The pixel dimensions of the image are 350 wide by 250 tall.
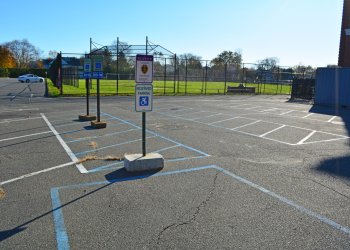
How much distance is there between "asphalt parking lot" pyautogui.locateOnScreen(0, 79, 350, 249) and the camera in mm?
3930

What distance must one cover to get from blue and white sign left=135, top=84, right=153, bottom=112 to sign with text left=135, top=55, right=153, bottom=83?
0.12 meters

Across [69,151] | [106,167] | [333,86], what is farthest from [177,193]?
[333,86]

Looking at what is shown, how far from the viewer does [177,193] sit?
5359 mm

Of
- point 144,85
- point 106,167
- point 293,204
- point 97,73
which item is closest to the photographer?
point 293,204

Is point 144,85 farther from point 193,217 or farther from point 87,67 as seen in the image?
point 87,67

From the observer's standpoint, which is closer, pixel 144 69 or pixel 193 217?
pixel 193 217

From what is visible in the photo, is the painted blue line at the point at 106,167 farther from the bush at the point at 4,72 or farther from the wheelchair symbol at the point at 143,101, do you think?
the bush at the point at 4,72

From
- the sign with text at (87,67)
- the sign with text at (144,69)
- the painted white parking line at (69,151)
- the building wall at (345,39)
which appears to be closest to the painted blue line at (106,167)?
the painted white parking line at (69,151)

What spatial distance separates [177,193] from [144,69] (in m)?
2.54

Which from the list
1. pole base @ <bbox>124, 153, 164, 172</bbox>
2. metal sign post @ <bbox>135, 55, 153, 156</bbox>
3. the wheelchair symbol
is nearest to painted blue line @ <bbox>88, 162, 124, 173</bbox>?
pole base @ <bbox>124, 153, 164, 172</bbox>

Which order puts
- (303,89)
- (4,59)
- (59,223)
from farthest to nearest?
(4,59), (303,89), (59,223)

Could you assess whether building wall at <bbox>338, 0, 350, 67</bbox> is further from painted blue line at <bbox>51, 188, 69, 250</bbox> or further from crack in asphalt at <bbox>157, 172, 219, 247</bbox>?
painted blue line at <bbox>51, 188, 69, 250</bbox>

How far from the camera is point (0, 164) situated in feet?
22.5

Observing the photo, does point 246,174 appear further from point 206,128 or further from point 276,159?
point 206,128
